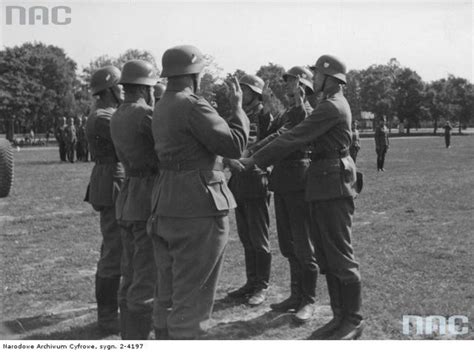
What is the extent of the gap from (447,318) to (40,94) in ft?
177

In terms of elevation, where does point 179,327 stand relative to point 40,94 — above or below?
below

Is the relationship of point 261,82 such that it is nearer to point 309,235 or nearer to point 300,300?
point 309,235

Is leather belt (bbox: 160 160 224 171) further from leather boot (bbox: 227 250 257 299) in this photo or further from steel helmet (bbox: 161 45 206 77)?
leather boot (bbox: 227 250 257 299)

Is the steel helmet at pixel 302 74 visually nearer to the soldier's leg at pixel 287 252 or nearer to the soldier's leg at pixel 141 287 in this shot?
the soldier's leg at pixel 287 252

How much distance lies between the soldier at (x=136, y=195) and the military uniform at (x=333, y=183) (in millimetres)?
992

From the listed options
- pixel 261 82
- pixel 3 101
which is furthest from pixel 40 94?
pixel 261 82

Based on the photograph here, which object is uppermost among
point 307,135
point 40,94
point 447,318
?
point 40,94

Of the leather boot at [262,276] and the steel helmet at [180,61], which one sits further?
the leather boot at [262,276]

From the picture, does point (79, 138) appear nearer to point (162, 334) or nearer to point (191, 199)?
point (162, 334)

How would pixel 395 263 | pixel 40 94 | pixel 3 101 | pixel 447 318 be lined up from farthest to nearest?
pixel 40 94 < pixel 3 101 < pixel 395 263 < pixel 447 318

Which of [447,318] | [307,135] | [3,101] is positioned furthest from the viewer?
[3,101]

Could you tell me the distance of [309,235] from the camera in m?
5.74

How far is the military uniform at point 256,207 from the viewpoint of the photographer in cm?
619

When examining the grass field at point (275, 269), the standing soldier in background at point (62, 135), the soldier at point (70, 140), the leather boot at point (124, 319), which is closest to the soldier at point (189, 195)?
the leather boot at point (124, 319)
